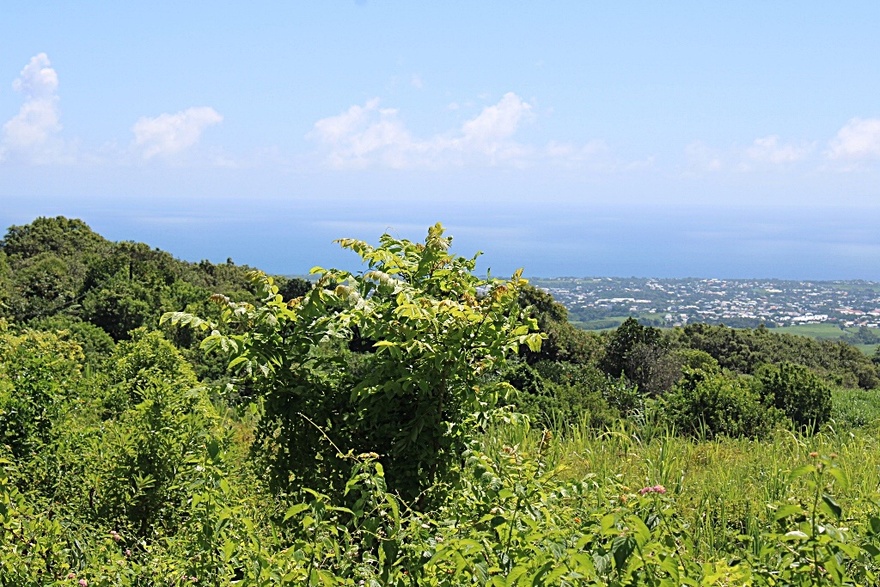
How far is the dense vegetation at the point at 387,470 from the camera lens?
6.23 feet

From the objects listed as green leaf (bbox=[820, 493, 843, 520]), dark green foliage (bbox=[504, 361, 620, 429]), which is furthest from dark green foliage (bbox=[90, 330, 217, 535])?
green leaf (bbox=[820, 493, 843, 520])

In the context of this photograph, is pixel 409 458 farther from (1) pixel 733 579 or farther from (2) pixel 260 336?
(1) pixel 733 579

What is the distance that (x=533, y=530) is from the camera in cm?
199

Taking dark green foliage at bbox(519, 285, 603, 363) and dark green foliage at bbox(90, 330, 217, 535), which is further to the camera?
dark green foliage at bbox(519, 285, 603, 363)

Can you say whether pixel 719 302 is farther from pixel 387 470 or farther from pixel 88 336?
pixel 387 470

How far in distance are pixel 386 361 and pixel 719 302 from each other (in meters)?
61.1

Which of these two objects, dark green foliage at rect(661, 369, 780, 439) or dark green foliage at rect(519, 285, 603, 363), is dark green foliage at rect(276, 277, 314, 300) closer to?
dark green foliage at rect(519, 285, 603, 363)

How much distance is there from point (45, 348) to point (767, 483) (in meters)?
4.88

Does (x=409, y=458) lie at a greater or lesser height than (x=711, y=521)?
greater

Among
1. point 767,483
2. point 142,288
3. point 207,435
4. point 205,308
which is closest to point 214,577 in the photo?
point 207,435

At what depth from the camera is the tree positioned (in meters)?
3.00

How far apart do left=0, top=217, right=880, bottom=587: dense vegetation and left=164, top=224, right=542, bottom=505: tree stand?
1cm

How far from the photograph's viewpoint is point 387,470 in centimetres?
317

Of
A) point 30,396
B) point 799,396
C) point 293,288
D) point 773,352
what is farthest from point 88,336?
point 773,352
